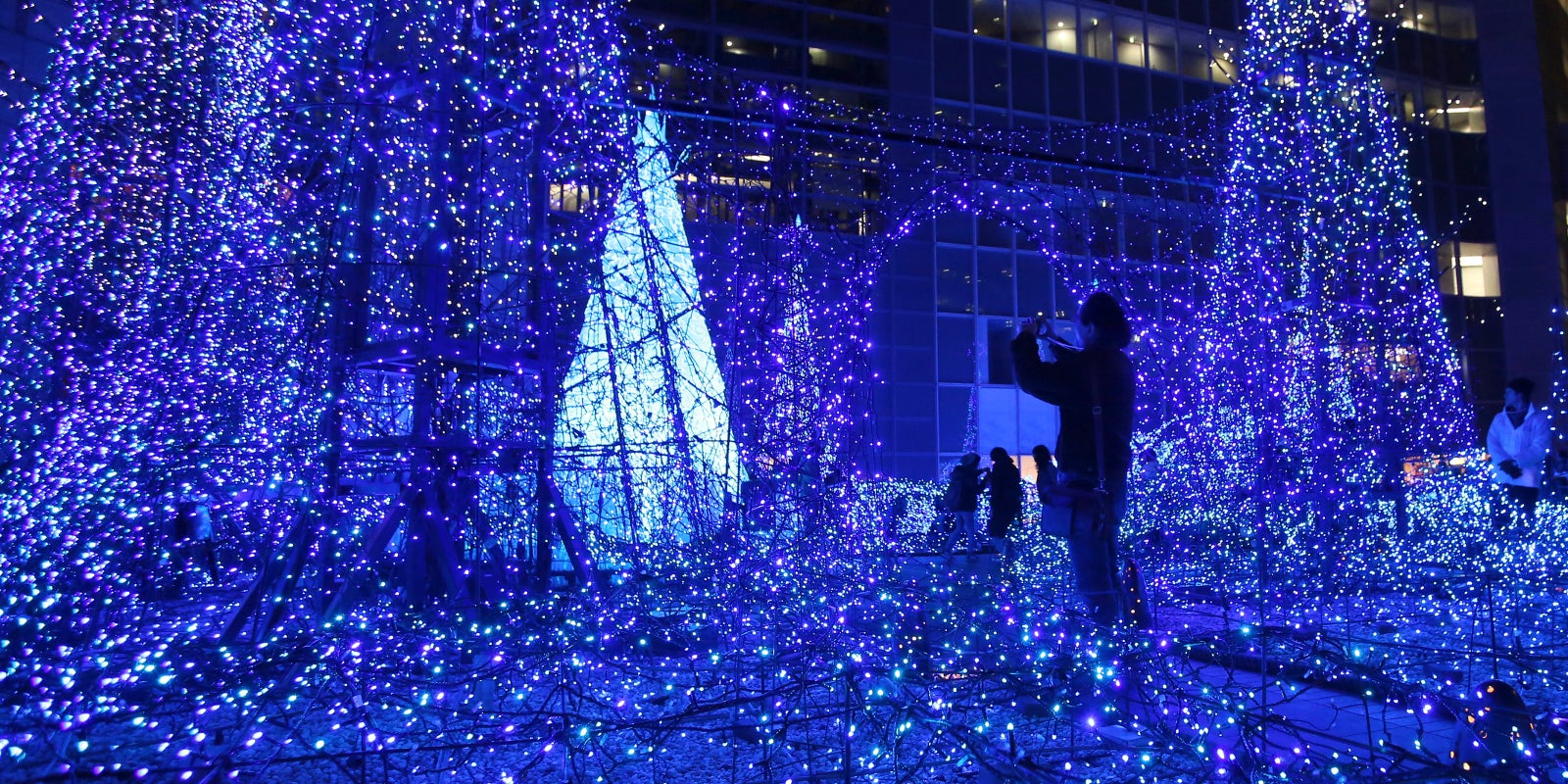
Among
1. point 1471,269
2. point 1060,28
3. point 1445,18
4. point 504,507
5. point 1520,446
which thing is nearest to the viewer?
point 504,507

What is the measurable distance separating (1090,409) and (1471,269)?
1125 inches

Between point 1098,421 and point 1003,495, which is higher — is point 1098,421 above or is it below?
above

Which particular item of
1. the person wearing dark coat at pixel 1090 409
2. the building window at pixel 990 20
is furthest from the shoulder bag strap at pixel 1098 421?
the building window at pixel 990 20

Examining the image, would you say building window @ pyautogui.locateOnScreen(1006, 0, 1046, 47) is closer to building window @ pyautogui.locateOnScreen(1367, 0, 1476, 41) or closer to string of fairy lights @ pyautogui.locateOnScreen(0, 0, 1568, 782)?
building window @ pyautogui.locateOnScreen(1367, 0, 1476, 41)

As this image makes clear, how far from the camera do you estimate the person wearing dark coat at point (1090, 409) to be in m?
3.77

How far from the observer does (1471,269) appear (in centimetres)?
2689

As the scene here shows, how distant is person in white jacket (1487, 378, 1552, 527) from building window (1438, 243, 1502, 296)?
70.5 feet

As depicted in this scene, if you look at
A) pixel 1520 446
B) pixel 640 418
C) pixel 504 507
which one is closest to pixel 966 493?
pixel 640 418

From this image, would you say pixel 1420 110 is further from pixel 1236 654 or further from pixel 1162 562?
pixel 1236 654

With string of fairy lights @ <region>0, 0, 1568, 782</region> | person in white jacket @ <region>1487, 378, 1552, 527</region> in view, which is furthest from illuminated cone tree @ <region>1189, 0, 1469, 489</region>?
person in white jacket @ <region>1487, 378, 1552, 527</region>

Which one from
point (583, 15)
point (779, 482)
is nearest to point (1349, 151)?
point (779, 482)

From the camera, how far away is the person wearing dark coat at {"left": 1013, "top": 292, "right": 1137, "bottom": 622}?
377 cm

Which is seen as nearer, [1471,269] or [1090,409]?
[1090,409]

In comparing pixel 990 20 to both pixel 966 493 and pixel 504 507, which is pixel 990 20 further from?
pixel 504 507
